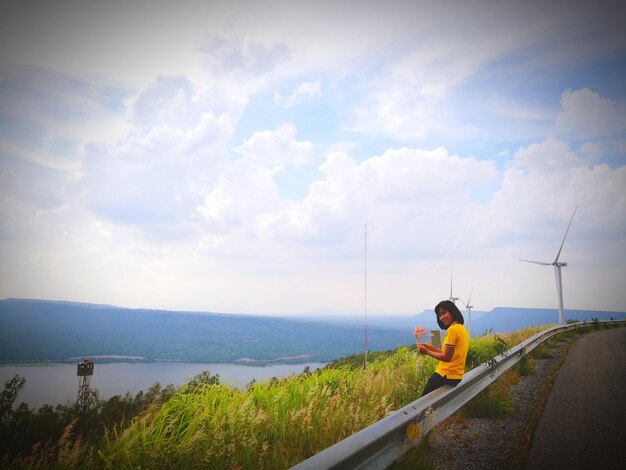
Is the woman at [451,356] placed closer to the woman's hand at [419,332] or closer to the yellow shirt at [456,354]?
the yellow shirt at [456,354]

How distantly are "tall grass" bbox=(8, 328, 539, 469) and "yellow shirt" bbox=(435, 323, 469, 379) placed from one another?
42.6 inches

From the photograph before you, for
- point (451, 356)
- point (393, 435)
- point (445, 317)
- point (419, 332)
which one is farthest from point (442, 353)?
point (393, 435)

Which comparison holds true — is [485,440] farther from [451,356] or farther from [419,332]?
[419,332]

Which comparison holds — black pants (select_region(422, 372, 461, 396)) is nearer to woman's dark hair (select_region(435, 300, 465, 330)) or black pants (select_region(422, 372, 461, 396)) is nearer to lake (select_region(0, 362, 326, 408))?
woman's dark hair (select_region(435, 300, 465, 330))

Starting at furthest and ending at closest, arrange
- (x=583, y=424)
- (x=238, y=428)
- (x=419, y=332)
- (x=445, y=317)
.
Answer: (x=445, y=317) < (x=419, y=332) < (x=583, y=424) < (x=238, y=428)

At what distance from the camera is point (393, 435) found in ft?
9.78

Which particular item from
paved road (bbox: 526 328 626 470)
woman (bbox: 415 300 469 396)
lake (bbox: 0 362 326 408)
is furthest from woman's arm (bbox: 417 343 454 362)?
lake (bbox: 0 362 326 408)

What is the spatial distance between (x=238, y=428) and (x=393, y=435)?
1.68m

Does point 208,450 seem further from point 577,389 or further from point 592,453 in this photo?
point 577,389

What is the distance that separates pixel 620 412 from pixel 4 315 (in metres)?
274

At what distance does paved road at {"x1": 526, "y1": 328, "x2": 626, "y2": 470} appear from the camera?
328cm

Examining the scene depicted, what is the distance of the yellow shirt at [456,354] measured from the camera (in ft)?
15.3

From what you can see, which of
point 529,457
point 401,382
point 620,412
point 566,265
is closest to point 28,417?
point 401,382

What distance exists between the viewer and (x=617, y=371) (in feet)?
26.4
